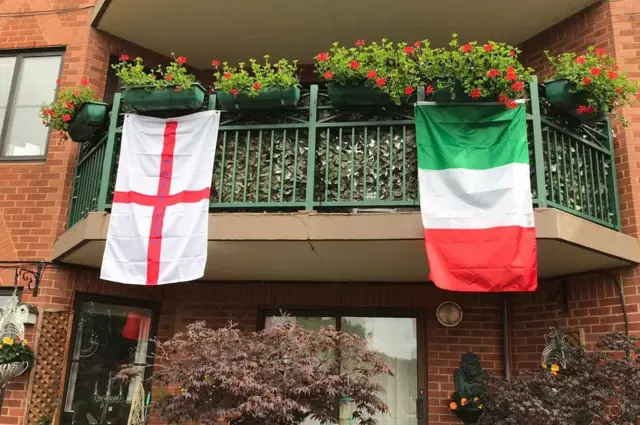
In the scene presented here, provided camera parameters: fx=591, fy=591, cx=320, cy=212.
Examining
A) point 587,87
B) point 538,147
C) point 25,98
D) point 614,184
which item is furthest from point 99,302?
point 614,184

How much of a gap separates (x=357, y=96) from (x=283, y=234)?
60.7 inches

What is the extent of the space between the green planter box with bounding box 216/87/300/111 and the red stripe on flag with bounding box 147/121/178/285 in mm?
648

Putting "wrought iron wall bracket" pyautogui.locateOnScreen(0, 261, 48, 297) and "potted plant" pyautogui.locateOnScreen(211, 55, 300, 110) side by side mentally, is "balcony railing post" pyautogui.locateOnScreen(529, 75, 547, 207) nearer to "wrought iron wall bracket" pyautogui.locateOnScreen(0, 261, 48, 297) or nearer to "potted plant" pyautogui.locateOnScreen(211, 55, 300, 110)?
"potted plant" pyautogui.locateOnScreen(211, 55, 300, 110)

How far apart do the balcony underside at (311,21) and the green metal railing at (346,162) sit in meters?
2.04

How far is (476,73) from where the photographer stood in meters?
5.50

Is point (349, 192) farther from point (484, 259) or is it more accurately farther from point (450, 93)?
point (484, 259)

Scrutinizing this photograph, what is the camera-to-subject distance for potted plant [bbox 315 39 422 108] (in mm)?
5668

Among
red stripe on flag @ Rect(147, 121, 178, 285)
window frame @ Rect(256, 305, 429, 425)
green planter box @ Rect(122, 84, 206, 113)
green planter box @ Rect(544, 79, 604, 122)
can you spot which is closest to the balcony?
green planter box @ Rect(544, 79, 604, 122)

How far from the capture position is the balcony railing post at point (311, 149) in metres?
5.81

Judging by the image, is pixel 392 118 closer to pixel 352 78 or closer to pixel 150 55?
pixel 352 78

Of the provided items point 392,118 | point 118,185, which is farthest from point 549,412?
point 118,185

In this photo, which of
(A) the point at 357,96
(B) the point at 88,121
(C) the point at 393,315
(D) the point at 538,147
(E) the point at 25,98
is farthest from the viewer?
(E) the point at 25,98

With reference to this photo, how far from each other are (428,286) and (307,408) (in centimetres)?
290

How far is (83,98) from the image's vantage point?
6750 millimetres
